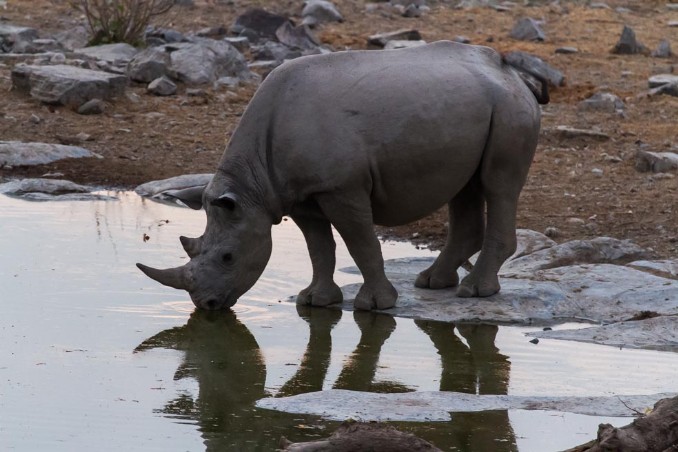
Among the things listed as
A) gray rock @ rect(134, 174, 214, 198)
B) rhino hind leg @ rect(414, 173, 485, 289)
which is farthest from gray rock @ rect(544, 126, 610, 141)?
rhino hind leg @ rect(414, 173, 485, 289)

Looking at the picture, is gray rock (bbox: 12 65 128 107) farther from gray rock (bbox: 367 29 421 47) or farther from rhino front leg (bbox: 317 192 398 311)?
rhino front leg (bbox: 317 192 398 311)

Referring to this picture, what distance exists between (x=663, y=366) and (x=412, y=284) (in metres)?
2.22

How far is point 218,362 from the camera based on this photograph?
23.9 feet

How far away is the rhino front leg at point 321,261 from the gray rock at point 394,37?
11.4 m

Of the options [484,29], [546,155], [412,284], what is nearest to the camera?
[412,284]

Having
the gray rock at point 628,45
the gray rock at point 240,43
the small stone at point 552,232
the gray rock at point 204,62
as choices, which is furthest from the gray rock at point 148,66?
the gray rock at point 628,45

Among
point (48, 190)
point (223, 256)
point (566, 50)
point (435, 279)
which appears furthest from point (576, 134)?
point (223, 256)

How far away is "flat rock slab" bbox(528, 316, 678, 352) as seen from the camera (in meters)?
7.57

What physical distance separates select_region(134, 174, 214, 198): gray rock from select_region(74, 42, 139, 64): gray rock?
576 cm

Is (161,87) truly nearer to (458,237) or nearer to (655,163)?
(655,163)

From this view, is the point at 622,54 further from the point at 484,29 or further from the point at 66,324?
the point at 66,324

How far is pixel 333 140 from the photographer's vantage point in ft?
25.8

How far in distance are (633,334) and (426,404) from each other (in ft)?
6.10

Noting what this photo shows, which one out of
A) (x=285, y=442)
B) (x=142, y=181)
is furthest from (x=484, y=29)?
(x=285, y=442)
